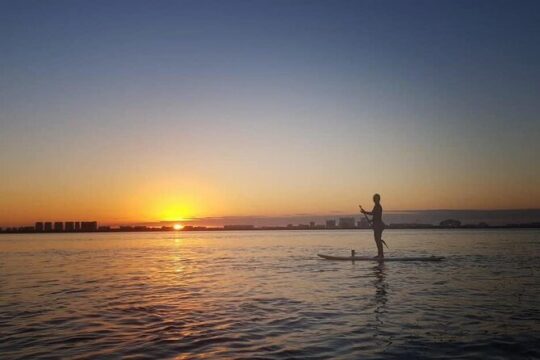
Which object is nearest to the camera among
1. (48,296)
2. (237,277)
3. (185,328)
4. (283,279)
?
(185,328)

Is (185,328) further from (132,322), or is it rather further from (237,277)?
(237,277)

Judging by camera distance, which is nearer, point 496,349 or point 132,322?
→ point 496,349

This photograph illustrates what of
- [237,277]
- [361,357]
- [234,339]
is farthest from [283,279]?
[361,357]

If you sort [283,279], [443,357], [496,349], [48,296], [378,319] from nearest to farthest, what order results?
[443,357]
[496,349]
[378,319]
[48,296]
[283,279]

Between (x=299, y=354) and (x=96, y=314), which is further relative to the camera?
(x=96, y=314)

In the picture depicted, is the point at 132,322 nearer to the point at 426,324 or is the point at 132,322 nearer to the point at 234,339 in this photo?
the point at 234,339

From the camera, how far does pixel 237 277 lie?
23953mm

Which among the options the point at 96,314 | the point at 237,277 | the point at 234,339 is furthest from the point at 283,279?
the point at 234,339

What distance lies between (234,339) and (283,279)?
12.0m

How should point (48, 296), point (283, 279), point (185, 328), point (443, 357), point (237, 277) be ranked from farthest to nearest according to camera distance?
point (237, 277)
point (283, 279)
point (48, 296)
point (185, 328)
point (443, 357)

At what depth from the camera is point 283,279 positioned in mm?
22344

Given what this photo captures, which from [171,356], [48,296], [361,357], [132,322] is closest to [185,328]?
[132,322]

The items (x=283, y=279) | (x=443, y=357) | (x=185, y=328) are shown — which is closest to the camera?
(x=443, y=357)

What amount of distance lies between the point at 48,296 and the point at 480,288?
686 inches
